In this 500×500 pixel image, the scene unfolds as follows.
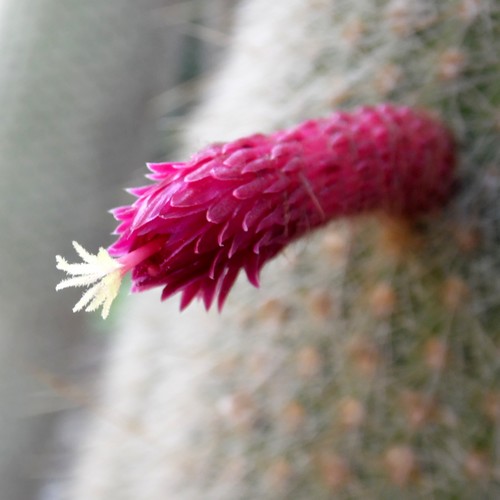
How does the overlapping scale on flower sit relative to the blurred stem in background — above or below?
below

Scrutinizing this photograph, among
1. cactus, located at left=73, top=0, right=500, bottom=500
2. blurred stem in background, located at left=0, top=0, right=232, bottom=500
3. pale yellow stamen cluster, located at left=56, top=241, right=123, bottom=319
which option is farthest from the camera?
blurred stem in background, located at left=0, top=0, right=232, bottom=500

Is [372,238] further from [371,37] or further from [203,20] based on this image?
[203,20]

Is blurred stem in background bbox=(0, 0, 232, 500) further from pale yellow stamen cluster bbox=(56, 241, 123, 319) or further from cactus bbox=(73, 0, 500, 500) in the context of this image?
pale yellow stamen cluster bbox=(56, 241, 123, 319)

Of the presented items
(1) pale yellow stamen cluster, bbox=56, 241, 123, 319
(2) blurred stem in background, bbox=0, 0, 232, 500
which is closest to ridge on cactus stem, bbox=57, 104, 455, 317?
(1) pale yellow stamen cluster, bbox=56, 241, 123, 319

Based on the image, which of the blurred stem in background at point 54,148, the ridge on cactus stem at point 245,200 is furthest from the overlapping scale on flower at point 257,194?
the blurred stem in background at point 54,148

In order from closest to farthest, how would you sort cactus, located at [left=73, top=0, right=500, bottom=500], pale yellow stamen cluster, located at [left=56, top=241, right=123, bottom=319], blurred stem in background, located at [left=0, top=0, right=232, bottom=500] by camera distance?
pale yellow stamen cluster, located at [left=56, top=241, right=123, bottom=319] → cactus, located at [left=73, top=0, right=500, bottom=500] → blurred stem in background, located at [left=0, top=0, right=232, bottom=500]

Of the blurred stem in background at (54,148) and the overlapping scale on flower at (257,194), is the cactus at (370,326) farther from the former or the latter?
the blurred stem in background at (54,148)

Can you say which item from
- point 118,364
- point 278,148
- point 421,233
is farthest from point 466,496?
point 118,364

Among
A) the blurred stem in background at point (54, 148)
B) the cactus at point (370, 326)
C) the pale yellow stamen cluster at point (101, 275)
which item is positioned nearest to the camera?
the pale yellow stamen cluster at point (101, 275)
